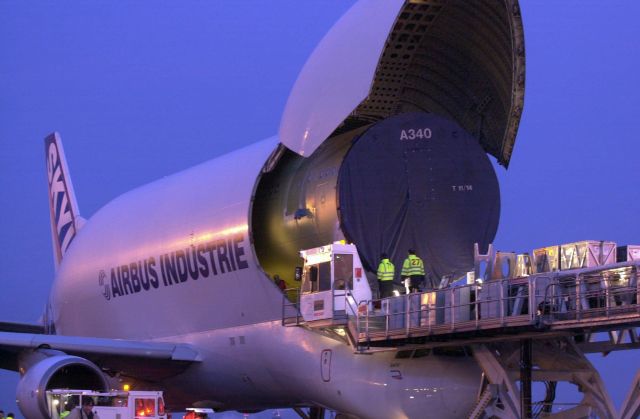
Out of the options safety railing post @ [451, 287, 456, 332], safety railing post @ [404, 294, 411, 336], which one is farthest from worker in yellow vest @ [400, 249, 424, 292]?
safety railing post @ [451, 287, 456, 332]

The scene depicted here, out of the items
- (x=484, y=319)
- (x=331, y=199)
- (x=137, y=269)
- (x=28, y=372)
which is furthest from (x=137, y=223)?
(x=484, y=319)

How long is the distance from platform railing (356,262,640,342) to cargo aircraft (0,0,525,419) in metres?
1.08

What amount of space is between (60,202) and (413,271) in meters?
23.3

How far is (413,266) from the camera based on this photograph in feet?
72.6

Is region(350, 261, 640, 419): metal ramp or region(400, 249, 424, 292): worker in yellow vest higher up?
region(400, 249, 424, 292): worker in yellow vest

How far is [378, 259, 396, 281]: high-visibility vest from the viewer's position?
72.7 ft

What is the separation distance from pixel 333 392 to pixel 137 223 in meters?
Result: 10.9

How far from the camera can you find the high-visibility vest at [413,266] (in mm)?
22109

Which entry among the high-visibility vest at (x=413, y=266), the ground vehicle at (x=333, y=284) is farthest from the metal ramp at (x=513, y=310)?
the high-visibility vest at (x=413, y=266)

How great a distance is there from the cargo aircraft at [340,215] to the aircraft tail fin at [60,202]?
11800mm

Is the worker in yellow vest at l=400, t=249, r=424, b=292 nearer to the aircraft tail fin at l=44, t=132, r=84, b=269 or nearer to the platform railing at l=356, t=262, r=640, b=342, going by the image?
the platform railing at l=356, t=262, r=640, b=342

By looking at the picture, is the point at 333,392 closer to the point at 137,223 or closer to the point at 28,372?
the point at 28,372

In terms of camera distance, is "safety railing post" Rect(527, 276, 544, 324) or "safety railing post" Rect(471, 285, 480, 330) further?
"safety railing post" Rect(471, 285, 480, 330)

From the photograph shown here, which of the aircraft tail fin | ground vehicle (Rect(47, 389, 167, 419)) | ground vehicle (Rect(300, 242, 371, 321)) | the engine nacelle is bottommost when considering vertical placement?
ground vehicle (Rect(47, 389, 167, 419))
